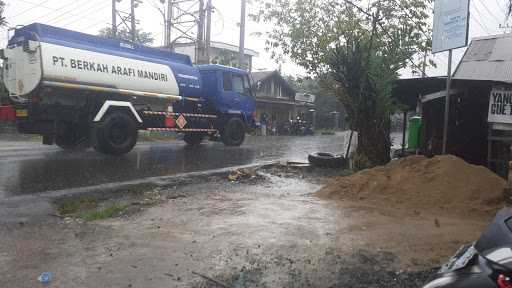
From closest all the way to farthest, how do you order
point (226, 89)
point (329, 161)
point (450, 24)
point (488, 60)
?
point (450, 24)
point (488, 60)
point (329, 161)
point (226, 89)

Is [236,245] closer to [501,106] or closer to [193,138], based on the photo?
[501,106]

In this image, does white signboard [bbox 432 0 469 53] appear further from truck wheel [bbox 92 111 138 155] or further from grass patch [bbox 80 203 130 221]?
truck wheel [bbox 92 111 138 155]

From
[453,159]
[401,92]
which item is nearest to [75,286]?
[453,159]

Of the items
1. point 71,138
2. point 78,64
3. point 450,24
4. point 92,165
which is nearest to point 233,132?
point 71,138

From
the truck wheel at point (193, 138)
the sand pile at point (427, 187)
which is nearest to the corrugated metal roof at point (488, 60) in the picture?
the sand pile at point (427, 187)

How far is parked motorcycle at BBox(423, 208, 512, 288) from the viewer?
210 cm

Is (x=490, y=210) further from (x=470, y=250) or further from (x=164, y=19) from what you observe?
(x=164, y=19)

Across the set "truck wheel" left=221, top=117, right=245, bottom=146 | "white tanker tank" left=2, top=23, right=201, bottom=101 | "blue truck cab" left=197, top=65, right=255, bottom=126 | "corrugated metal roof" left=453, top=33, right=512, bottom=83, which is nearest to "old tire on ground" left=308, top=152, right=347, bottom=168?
"corrugated metal roof" left=453, top=33, right=512, bottom=83

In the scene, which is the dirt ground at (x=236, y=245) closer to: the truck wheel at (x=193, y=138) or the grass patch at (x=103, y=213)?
the grass patch at (x=103, y=213)

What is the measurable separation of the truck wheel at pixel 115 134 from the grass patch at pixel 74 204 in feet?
15.7

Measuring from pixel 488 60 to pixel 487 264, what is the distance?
763cm

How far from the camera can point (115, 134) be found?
38.7 ft

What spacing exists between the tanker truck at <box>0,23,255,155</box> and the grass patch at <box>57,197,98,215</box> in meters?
4.80

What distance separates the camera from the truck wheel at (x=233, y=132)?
638 inches
